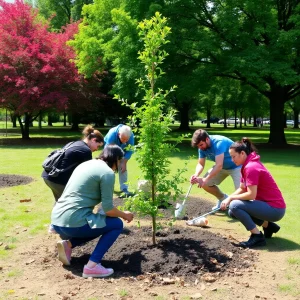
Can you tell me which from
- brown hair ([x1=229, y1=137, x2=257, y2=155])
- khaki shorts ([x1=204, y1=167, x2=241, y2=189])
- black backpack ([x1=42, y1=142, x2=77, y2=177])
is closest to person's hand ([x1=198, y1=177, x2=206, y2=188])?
khaki shorts ([x1=204, y1=167, x2=241, y2=189])

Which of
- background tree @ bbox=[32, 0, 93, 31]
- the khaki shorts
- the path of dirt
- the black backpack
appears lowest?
the path of dirt

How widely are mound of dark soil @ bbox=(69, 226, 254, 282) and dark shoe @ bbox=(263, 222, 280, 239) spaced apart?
0.70 m

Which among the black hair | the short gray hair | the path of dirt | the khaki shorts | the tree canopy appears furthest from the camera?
the tree canopy

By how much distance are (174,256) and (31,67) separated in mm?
19962

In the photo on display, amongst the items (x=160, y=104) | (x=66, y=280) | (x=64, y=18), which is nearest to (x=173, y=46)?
(x=160, y=104)

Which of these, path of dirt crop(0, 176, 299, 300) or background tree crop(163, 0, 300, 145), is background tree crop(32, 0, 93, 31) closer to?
background tree crop(163, 0, 300, 145)

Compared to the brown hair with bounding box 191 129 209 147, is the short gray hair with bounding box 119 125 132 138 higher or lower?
higher

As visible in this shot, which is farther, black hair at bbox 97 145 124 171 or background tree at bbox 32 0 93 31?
background tree at bbox 32 0 93 31

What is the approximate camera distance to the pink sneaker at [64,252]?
174 inches

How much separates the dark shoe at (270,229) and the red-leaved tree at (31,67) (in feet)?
59.7

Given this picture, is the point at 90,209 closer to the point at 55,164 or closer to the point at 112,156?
the point at 112,156

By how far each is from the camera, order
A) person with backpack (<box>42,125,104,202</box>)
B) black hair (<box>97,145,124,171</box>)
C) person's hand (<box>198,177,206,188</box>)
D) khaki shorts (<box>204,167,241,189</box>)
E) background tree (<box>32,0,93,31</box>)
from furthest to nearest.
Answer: background tree (<box>32,0,93,31</box>), khaki shorts (<box>204,167,241,189</box>), person's hand (<box>198,177,206,188</box>), person with backpack (<box>42,125,104,202</box>), black hair (<box>97,145,124,171</box>)

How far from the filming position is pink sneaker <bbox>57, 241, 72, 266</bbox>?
443 cm

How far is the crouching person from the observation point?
13.8 ft
